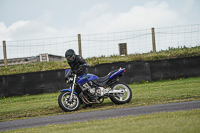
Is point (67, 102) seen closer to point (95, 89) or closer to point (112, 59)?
point (95, 89)

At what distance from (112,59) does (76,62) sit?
364 inches

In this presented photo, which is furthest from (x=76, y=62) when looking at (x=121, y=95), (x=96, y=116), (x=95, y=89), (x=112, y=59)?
(x=112, y=59)

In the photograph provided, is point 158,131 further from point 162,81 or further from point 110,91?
point 162,81

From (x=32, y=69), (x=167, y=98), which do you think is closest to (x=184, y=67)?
(x=167, y=98)

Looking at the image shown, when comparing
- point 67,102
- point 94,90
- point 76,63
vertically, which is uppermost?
point 76,63

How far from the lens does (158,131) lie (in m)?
4.14

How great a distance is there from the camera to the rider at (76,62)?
347 inches

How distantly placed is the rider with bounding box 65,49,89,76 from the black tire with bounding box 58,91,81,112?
2.58ft

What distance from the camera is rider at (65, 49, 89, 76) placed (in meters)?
8.82

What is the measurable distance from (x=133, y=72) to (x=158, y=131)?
11054mm

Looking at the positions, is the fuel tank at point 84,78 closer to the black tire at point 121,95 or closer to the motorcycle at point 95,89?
the motorcycle at point 95,89

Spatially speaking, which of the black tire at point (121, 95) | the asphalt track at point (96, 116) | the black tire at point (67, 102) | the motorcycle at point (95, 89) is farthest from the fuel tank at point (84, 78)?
the asphalt track at point (96, 116)

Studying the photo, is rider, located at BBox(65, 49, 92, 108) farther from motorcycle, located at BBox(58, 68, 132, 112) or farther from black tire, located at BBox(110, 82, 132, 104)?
black tire, located at BBox(110, 82, 132, 104)

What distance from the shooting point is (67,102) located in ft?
27.7
